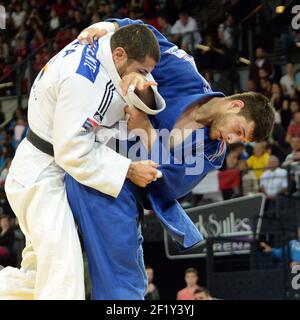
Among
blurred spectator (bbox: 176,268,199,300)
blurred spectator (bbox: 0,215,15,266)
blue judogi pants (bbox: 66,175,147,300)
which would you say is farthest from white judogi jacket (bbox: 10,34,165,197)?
blurred spectator (bbox: 0,215,15,266)

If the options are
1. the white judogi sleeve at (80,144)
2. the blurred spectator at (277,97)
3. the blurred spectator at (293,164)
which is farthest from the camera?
the blurred spectator at (277,97)

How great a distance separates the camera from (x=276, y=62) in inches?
481

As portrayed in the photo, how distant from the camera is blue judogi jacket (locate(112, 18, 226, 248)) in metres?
4.73

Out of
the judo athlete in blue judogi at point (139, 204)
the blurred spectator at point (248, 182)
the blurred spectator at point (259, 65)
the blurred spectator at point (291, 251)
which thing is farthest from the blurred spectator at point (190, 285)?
the judo athlete in blue judogi at point (139, 204)

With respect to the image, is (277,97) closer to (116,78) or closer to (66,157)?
(116,78)

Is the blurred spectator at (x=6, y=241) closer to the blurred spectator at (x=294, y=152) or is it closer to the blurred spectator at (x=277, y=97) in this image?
the blurred spectator at (x=294, y=152)

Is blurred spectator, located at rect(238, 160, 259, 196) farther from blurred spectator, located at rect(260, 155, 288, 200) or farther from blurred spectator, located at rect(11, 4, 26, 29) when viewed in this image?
blurred spectator, located at rect(11, 4, 26, 29)

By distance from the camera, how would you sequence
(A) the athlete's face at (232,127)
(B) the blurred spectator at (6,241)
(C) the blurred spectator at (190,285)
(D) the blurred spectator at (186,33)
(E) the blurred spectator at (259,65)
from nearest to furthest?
(A) the athlete's face at (232,127)
(C) the blurred spectator at (190,285)
(B) the blurred spectator at (6,241)
(E) the blurred spectator at (259,65)
(D) the blurred spectator at (186,33)

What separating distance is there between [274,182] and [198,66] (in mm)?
3443

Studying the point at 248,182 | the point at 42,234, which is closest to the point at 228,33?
the point at 248,182

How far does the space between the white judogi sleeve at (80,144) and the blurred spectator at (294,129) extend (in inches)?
241

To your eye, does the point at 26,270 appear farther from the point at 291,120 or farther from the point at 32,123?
the point at 291,120

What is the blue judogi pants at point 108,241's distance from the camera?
4.56 m

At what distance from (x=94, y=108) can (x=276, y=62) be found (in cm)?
808
